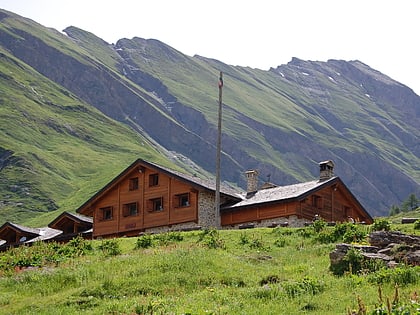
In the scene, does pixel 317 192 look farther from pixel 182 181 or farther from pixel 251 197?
pixel 182 181

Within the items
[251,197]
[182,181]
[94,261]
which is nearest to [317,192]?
[251,197]

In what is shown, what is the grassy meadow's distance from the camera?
71.8 ft

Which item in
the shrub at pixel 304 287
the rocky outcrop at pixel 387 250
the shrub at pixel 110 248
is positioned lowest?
the shrub at pixel 304 287

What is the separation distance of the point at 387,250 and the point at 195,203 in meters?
37.4

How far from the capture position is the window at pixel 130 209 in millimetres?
69438

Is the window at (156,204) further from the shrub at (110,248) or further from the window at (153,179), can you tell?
the shrub at (110,248)

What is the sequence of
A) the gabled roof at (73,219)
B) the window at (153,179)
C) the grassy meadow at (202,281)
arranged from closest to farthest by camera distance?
the grassy meadow at (202,281)
the window at (153,179)
the gabled roof at (73,219)

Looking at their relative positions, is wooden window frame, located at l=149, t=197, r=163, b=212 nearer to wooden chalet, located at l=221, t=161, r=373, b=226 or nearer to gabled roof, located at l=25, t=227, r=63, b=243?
wooden chalet, located at l=221, t=161, r=373, b=226

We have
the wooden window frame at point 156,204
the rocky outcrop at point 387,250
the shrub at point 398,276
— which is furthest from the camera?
the wooden window frame at point 156,204

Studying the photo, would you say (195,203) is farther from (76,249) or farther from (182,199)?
(76,249)

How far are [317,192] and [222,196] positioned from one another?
308 inches

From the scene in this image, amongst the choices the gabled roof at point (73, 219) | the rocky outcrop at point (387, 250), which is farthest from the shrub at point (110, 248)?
the gabled roof at point (73, 219)

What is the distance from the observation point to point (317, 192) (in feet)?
211

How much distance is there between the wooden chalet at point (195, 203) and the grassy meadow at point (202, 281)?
2376 centimetres
